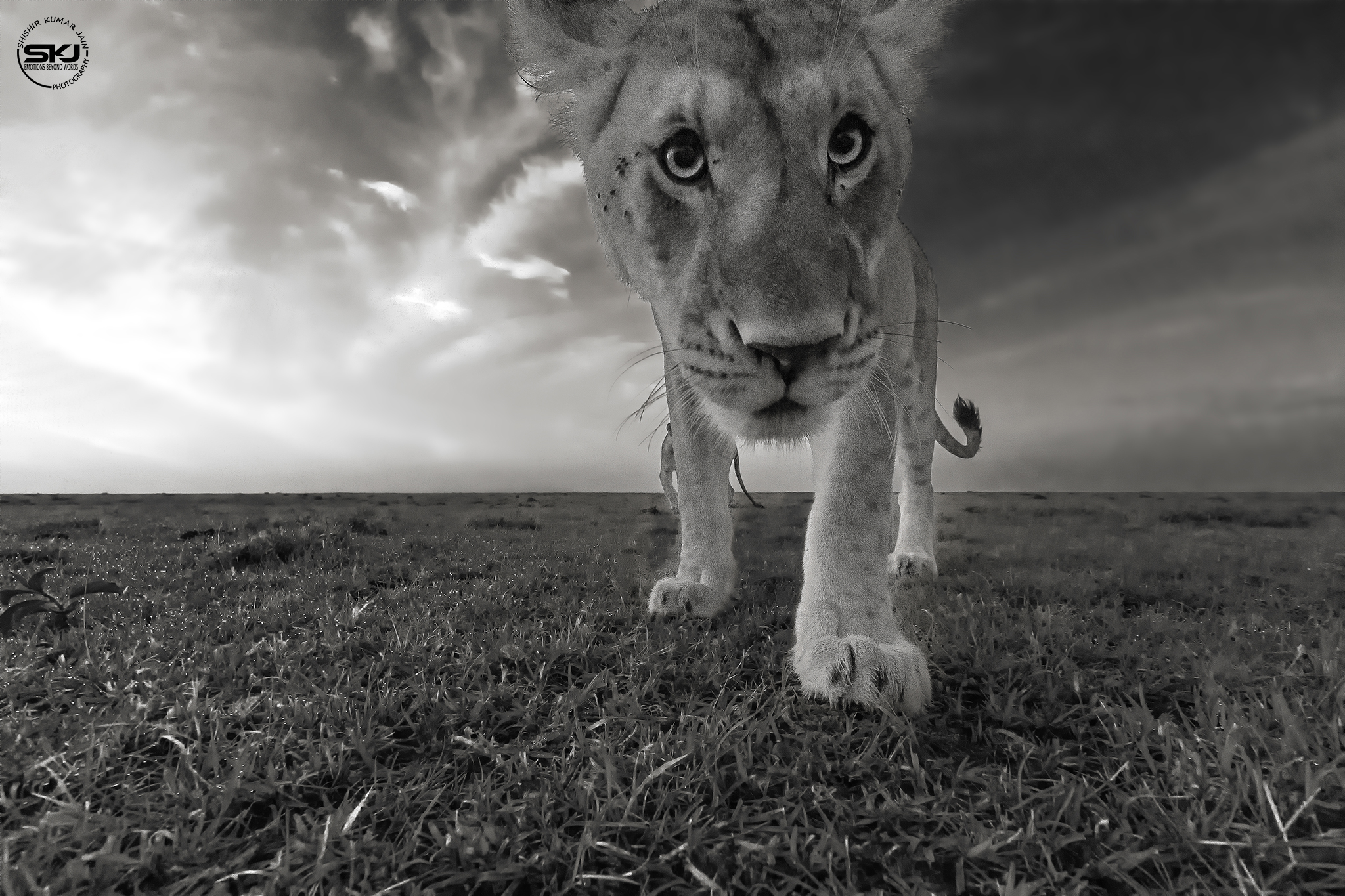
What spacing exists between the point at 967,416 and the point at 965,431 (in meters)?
0.12

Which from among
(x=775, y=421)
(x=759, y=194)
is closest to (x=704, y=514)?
(x=775, y=421)

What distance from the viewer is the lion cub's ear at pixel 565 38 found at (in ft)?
10.1

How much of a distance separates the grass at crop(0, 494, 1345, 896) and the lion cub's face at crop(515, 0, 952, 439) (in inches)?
41.8

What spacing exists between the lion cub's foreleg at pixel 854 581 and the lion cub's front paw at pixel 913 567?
201cm

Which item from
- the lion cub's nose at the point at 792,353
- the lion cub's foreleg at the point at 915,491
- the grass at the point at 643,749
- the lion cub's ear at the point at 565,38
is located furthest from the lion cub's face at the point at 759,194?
the lion cub's foreleg at the point at 915,491

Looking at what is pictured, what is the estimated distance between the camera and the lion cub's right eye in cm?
248

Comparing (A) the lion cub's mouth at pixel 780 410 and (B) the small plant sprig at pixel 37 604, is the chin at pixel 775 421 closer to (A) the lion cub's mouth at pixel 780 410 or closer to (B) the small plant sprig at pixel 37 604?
(A) the lion cub's mouth at pixel 780 410

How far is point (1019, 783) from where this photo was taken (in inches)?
69.7

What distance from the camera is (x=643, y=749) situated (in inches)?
74.5

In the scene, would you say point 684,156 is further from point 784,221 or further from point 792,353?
point 792,353

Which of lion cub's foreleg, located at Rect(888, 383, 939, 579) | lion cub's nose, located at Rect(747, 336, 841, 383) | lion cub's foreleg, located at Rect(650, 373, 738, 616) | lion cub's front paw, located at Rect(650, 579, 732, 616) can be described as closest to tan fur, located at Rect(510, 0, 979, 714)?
lion cub's nose, located at Rect(747, 336, 841, 383)

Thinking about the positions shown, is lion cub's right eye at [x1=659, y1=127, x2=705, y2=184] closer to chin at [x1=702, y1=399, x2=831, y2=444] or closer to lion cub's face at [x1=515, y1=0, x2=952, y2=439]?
lion cub's face at [x1=515, y1=0, x2=952, y2=439]

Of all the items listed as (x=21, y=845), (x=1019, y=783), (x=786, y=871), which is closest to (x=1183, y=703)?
(x=1019, y=783)

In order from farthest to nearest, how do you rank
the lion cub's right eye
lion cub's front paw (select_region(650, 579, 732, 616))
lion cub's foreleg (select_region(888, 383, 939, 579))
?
lion cub's foreleg (select_region(888, 383, 939, 579))
lion cub's front paw (select_region(650, 579, 732, 616))
the lion cub's right eye
